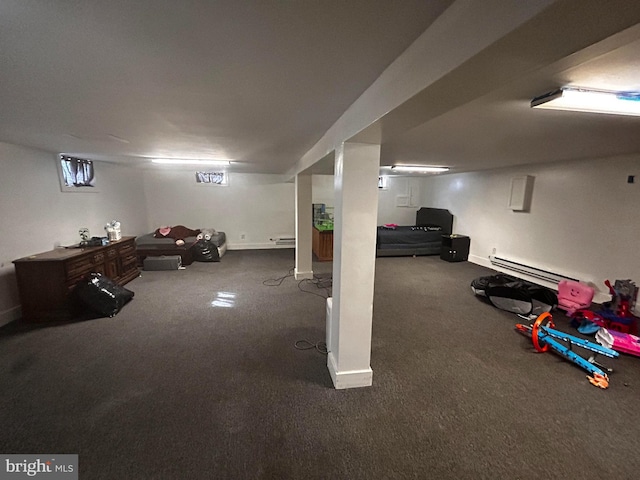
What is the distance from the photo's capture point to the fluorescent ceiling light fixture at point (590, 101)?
140cm

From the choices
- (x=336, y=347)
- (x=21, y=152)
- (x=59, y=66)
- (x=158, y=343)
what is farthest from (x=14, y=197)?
(x=336, y=347)

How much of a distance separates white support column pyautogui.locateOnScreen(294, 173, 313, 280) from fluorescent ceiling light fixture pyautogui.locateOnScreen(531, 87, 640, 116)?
3.16m

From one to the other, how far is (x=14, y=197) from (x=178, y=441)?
11.8ft

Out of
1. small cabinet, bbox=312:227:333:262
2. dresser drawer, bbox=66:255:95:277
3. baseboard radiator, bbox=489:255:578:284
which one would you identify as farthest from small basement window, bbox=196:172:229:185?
baseboard radiator, bbox=489:255:578:284

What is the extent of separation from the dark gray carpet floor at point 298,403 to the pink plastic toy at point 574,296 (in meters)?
0.27

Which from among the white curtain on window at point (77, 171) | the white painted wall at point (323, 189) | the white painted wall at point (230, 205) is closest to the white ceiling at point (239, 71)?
the white curtain on window at point (77, 171)

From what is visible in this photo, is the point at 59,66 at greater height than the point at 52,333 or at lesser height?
greater

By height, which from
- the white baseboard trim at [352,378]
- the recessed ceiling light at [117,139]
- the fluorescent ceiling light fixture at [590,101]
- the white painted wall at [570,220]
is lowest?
the white baseboard trim at [352,378]

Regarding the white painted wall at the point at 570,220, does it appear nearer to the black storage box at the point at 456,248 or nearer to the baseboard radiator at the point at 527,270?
the baseboard radiator at the point at 527,270

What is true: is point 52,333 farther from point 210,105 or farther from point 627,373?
point 627,373

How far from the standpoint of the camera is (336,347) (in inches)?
81.0

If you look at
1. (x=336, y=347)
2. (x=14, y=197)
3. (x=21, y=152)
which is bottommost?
(x=336, y=347)

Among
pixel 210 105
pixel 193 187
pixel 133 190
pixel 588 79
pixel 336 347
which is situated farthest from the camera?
pixel 193 187

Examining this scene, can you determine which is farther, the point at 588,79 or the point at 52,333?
the point at 52,333
